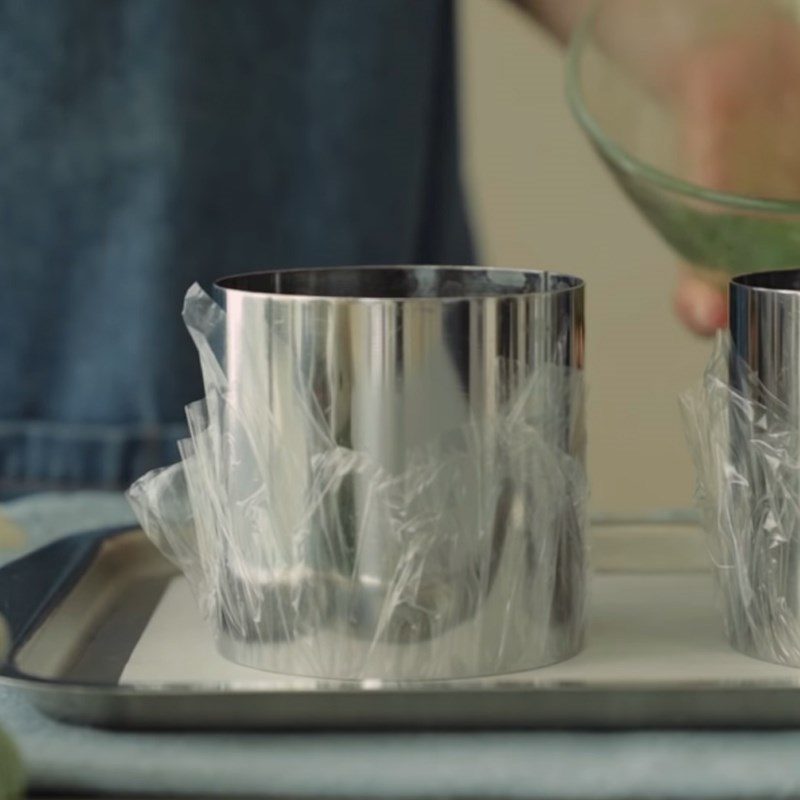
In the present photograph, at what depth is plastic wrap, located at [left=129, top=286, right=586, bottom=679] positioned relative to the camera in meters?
0.37

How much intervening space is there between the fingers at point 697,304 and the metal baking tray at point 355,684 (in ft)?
0.71

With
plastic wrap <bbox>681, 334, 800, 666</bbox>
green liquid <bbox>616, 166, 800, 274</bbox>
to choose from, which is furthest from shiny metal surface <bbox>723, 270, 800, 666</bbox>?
green liquid <bbox>616, 166, 800, 274</bbox>

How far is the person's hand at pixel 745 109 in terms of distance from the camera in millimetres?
689

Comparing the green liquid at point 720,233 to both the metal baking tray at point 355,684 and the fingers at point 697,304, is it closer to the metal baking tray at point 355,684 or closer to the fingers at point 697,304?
the fingers at point 697,304

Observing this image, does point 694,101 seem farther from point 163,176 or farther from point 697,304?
point 163,176

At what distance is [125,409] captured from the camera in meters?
0.73

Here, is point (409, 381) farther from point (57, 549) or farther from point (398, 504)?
point (57, 549)

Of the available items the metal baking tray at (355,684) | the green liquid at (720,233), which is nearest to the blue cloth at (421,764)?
the metal baking tray at (355,684)

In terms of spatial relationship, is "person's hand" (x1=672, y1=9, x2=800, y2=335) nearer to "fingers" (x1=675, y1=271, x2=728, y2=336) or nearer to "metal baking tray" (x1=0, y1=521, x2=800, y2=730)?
"fingers" (x1=675, y1=271, x2=728, y2=336)

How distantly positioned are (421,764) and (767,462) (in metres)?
0.12

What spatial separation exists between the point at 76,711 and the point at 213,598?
71mm

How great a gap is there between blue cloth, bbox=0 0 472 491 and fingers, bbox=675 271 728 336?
0.11 m

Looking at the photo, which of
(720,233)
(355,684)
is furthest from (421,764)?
(720,233)

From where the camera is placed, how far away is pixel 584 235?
0.73 m
